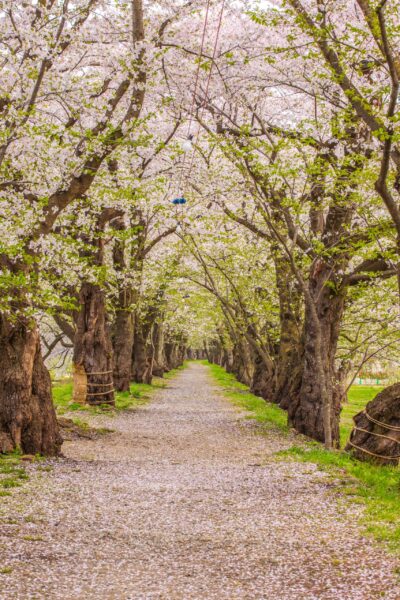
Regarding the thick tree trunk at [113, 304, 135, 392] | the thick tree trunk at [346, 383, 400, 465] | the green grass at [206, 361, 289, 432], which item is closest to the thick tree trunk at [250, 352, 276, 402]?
the green grass at [206, 361, 289, 432]

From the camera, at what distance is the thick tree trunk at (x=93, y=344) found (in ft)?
70.3

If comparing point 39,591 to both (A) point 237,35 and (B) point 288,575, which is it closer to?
(B) point 288,575

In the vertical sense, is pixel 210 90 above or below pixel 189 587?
above

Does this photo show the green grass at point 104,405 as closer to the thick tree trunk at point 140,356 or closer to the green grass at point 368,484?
the thick tree trunk at point 140,356

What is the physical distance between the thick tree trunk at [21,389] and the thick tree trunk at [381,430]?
5947 millimetres

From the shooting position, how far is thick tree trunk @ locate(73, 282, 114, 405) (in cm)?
2144

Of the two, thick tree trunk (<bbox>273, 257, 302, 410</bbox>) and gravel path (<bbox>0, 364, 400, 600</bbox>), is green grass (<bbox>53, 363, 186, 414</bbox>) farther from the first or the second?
gravel path (<bbox>0, 364, 400, 600</bbox>)

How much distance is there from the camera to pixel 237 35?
18703mm

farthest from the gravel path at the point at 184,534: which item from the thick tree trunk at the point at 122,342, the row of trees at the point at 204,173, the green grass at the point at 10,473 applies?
the thick tree trunk at the point at 122,342

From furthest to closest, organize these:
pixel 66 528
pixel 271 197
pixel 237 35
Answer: pixel 237 35, pixel 271 197, pixel 66 528

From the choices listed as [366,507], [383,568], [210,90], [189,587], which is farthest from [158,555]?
[210,90]

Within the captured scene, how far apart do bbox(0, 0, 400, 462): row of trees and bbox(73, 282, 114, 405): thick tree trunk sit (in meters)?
0.06

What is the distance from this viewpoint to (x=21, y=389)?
38.8 feet

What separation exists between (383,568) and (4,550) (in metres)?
3.83
